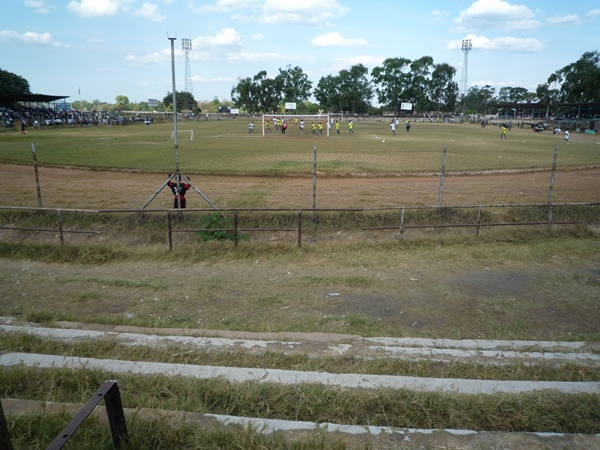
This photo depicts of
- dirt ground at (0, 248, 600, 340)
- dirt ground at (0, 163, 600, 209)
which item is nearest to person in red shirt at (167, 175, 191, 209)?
dirt ground at (0, 163, 600, 209)

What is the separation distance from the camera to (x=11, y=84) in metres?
80.8

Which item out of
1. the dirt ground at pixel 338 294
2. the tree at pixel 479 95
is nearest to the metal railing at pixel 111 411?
the dirt ground at pixel 338 294

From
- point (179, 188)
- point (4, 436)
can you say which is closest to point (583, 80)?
point (179, 188)

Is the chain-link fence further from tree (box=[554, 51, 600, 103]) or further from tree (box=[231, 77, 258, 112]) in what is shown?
tree (box=[231, 77, 258, 112])

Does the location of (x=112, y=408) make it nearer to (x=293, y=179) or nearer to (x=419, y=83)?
(x=293, y=179)

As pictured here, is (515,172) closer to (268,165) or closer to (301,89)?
(268,165)

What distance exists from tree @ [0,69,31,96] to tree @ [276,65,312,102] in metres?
73.2

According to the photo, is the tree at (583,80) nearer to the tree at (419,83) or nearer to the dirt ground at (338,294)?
the tree at (419,83)

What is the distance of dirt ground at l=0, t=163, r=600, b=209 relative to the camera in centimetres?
1455

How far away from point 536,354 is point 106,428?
195 inches

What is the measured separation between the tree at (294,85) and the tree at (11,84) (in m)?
73.2

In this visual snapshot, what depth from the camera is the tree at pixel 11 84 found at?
69938 mm

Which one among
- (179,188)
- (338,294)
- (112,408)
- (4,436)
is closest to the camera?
(4,436)

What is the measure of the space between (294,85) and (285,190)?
136 meters
